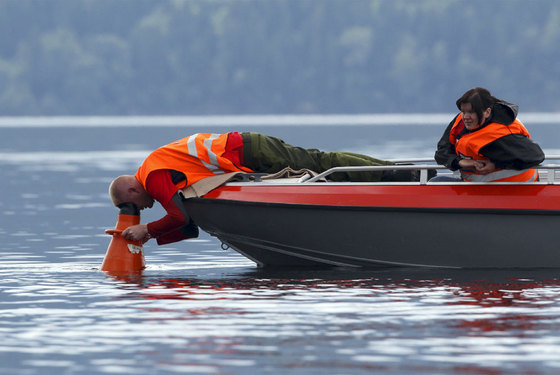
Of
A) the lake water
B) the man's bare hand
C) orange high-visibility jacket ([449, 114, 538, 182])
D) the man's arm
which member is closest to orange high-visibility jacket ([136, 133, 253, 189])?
the man's bare hand

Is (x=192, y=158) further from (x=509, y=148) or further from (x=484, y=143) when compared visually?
(x=509, y=148)

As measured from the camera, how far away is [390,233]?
1077cm

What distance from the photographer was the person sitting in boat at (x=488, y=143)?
33.3ft

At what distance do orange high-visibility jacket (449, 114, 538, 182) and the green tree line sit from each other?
135358mm

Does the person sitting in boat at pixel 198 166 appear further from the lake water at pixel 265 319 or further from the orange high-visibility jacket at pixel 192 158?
the lake water at pixel 265 319

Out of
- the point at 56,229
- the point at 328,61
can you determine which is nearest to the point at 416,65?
the point at 328,61

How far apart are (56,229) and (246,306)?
8.42 m

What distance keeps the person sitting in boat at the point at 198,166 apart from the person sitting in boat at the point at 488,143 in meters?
0.79

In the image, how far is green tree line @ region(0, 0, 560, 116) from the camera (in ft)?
499

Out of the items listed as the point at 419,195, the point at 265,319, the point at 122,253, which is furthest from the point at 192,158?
the point at 265,319

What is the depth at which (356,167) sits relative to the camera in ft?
34.5

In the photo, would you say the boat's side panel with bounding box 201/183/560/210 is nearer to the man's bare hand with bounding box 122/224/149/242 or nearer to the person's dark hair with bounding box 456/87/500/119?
the person's dark hair with bounding box 456/87/500/119

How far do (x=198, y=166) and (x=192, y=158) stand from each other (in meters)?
0.10

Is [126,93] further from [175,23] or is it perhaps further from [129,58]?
[175,23]
